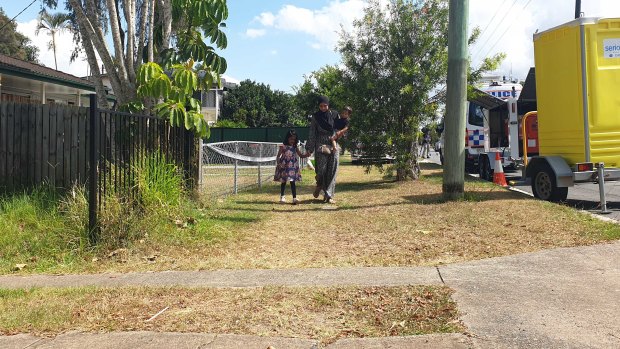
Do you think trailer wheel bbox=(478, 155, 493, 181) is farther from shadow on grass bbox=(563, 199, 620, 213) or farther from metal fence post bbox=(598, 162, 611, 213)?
metal fence post bbox=(598, 162, 611, 213)

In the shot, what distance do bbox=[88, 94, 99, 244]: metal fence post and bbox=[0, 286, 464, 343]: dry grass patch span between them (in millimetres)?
1408

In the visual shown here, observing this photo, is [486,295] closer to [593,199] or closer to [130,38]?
[130,38]

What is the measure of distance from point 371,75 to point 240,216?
645 cm

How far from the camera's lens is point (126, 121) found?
6.96 metres

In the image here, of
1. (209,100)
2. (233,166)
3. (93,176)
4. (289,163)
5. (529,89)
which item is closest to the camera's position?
(93,176)

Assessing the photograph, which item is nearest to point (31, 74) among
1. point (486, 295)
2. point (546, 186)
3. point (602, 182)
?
point (546, 186)

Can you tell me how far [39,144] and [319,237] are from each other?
4.04 metres

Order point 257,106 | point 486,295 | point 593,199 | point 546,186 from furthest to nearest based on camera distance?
point 257,106 → point 593,199 → point 546,186 → point 486,295

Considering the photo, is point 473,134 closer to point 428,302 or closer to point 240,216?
point 240,216

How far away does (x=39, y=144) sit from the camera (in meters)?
7.43

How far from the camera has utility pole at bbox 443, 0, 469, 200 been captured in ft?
31.3

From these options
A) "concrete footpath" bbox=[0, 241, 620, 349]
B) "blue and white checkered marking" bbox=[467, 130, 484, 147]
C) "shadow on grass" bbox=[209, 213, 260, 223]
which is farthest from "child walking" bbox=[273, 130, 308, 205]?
"blue and white checkered marking" bbox=[467, 130, 484, 147]

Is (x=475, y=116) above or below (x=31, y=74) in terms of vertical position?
below

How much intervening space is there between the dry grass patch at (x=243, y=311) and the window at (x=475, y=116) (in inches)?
518
